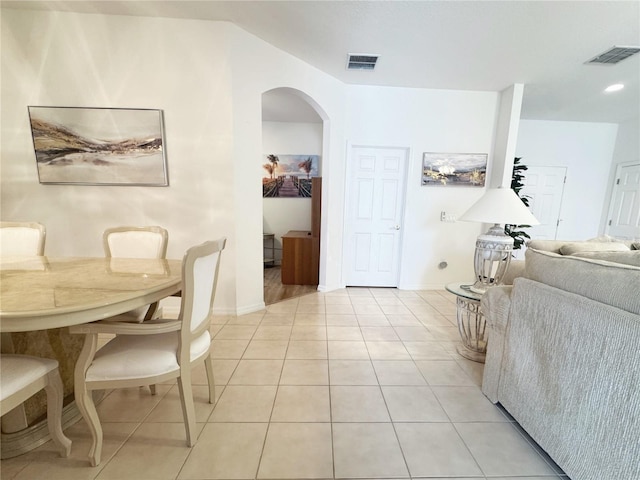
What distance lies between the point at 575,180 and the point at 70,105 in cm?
717

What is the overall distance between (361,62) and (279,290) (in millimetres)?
3016

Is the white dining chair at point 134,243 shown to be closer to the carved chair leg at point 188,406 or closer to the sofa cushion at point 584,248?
the carved chair leg at point 188,406

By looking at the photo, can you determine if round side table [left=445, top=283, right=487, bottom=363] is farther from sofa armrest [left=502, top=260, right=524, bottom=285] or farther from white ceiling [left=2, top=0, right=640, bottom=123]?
white ceiling [left=2, top=0, right=640, bottom=123]

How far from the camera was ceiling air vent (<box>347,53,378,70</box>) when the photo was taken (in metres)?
2.66

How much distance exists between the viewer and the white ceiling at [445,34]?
1.98 m

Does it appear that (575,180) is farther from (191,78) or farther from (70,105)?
(70,105)

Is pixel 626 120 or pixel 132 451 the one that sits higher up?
pixel 626 120

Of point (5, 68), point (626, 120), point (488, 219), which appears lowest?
point (488, 219)

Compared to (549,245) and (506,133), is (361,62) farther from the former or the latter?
(549,245)

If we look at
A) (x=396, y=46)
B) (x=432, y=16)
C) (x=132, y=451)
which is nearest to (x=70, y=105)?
(x=132, y=451)

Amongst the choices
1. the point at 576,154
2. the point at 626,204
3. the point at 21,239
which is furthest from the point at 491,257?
the point at 626,204

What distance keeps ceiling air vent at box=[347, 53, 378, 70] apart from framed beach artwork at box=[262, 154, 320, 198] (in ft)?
6.85

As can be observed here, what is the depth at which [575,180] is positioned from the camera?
175 inches

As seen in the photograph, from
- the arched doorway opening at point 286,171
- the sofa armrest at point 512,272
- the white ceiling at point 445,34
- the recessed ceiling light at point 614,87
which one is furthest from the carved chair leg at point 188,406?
the recessed ceiling light at point 614,87
